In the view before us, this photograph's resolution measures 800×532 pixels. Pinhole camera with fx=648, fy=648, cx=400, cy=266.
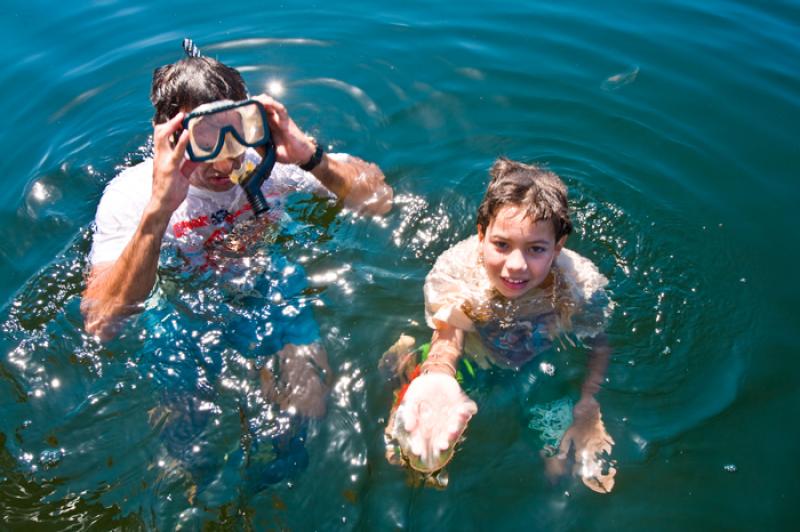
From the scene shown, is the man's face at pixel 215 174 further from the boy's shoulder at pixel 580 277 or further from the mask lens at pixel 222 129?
the boy's shoulder at pixel 580 277

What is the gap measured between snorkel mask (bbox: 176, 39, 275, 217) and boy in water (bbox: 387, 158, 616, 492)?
136 cm

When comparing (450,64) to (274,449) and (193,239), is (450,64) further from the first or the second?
(274,449)

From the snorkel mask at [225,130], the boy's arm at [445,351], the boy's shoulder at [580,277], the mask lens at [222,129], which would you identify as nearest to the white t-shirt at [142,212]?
the snorkel mask at [225,130]

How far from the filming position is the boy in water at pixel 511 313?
3.20 meters

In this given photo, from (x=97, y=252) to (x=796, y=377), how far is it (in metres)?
4.25

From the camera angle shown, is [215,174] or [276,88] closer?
[215,174]

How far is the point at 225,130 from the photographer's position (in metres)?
3.54

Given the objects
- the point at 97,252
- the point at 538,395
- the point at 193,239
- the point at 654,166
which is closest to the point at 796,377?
the point at 538,395

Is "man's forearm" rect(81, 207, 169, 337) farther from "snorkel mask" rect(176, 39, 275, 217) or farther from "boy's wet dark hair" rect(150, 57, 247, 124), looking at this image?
"boy's wet dark hair" rect(150, 57, 247, 124)

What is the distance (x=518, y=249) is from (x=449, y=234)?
4.45 feet

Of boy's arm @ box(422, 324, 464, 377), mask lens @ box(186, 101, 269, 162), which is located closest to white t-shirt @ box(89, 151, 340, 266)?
mask lens @ box(186, 101, 269, 162)

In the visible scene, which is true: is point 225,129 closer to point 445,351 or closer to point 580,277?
point 445,351

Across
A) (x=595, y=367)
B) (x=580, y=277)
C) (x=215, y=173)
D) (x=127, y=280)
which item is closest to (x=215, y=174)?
(x=215, y=173)

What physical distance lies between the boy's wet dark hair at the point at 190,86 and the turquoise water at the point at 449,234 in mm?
1092
